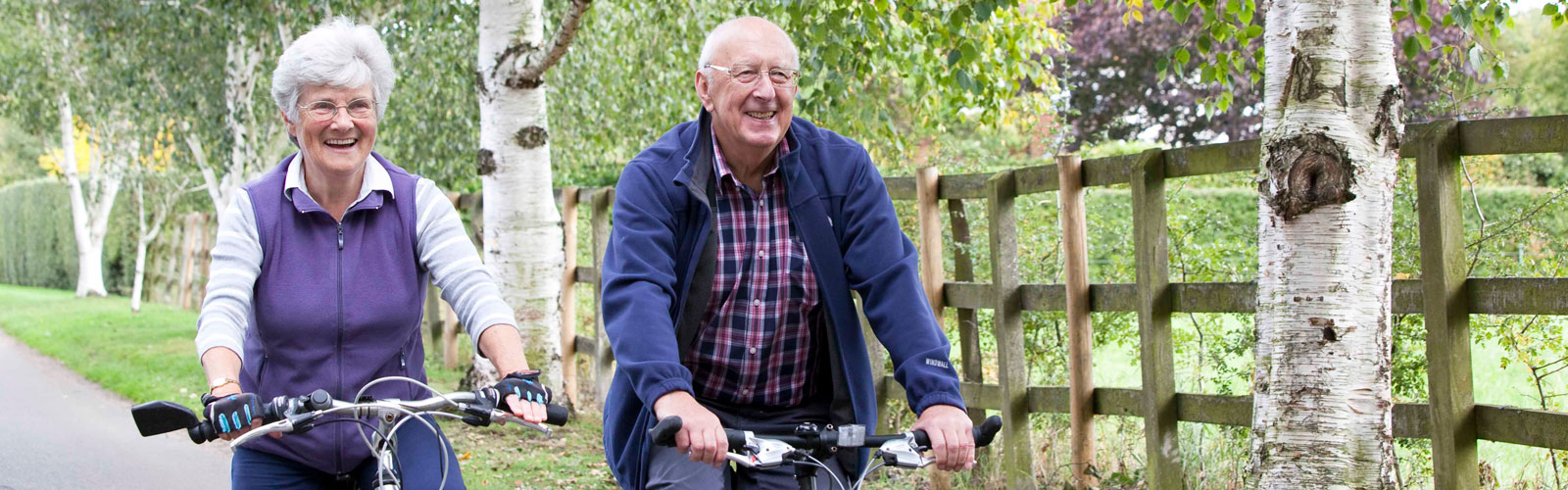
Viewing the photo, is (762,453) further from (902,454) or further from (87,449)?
(87,449)

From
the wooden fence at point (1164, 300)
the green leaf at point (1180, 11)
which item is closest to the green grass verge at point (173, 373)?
the wooden fence at point (1164, 300)

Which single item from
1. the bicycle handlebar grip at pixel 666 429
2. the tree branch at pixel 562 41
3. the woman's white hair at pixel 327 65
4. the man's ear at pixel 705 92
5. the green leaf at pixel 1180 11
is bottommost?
the bicycle handlebar grip at pixel 666 429

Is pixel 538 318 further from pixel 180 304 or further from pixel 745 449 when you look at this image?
pixel 180 304

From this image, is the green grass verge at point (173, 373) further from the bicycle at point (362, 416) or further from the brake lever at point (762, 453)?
the brake lever at point (762, 453)

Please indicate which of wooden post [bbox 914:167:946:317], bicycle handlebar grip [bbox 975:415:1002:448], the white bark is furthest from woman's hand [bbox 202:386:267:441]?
the white bark

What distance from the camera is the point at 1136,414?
612cm

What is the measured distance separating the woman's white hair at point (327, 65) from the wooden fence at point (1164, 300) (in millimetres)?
3277

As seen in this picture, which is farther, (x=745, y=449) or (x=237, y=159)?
(x=237, y=159)

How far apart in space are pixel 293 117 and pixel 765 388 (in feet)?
4.17

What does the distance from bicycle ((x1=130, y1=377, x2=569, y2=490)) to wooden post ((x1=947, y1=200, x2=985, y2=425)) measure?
4.18 m

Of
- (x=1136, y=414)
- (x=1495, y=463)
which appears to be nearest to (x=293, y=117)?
(x=1136, y=414)

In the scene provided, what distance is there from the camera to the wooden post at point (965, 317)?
713 cm

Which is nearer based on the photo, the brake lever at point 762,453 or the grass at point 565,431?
the brake lever at point 762,453

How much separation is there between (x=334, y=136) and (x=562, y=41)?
5.57 metres
